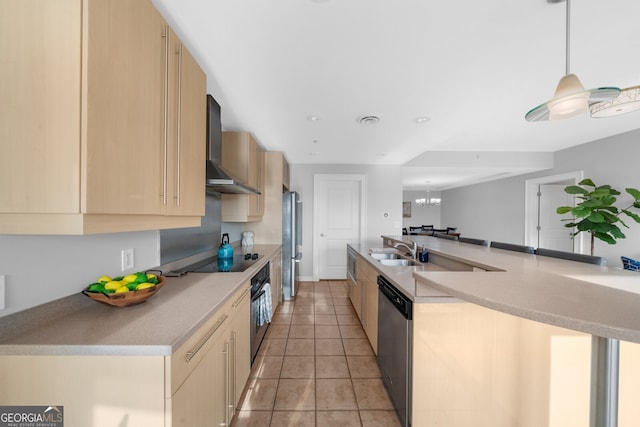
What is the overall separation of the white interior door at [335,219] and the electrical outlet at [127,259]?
338 centimetres

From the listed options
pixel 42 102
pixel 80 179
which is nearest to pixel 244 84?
pixel 42 102

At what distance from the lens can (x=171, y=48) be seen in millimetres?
1176

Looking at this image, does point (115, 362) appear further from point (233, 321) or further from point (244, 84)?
point (244, 84)

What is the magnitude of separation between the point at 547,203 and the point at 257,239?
597cm

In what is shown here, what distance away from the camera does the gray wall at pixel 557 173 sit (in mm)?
3297

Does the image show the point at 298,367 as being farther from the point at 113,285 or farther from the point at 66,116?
the point at 66,116

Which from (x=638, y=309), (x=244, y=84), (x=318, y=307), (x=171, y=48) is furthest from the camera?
(x=318, y=307)

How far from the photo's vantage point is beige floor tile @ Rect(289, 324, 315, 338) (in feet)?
8.29

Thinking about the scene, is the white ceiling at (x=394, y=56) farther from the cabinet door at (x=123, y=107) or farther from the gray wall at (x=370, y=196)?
the gray wall at (x=370, y=196)

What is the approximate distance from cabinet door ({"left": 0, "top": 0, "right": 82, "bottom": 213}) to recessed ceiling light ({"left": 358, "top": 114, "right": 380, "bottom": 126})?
2149 millimetres

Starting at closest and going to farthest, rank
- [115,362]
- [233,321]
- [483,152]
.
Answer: [115,362] → [233,321] → [483,152]

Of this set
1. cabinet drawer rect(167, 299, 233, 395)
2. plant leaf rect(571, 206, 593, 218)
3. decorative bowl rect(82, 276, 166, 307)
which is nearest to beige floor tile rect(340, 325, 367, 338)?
cabinet drawer rect(167, 299, 233, 395)

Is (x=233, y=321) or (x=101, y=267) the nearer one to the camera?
(x=101, y=267)

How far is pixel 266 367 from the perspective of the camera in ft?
6.61
